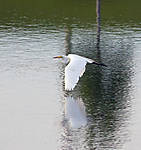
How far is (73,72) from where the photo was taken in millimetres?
28500

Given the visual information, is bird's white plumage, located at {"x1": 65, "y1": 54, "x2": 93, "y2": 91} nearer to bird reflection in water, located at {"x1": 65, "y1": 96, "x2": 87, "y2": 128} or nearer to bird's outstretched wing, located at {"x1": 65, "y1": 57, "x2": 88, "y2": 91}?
bird's outstretched wing, located at {"x1": 65, "y1": 57, "x2": 88, "y2": 91}

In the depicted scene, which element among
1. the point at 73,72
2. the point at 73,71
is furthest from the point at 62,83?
the point at 73,72

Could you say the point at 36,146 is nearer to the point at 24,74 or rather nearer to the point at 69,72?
the point at 69,72

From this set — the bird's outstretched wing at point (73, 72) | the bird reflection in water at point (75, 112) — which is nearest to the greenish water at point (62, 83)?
the bird reflection in water at point (75, 112)

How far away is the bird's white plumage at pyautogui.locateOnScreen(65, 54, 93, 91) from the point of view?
27.2 meters

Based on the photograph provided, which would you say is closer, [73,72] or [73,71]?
[73,72]

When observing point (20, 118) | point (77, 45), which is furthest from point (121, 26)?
point (20, 118)

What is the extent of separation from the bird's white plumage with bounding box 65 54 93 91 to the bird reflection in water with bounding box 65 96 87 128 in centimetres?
174

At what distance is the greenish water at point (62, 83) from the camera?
83.6 ft

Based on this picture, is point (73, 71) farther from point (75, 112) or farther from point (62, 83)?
point (62, 83)

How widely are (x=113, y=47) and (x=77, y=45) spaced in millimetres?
2975

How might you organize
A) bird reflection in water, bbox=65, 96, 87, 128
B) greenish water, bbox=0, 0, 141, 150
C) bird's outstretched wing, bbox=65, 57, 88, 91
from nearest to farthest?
greenish water, bbox=0, 0, 141, 150
bird's outstretched wing, bbox=65, 57, 88, 91
bird reflection in water, bbox=65, 96, 87, 128

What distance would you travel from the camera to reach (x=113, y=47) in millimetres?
46188

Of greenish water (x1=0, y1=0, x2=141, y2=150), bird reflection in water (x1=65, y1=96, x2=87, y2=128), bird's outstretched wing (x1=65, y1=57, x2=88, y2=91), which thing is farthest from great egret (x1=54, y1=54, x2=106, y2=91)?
greenish water (x1=0, y1=0, x2=141, y2=150)
